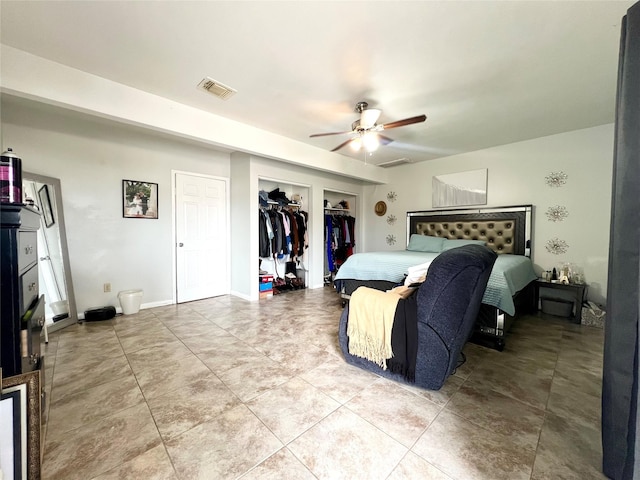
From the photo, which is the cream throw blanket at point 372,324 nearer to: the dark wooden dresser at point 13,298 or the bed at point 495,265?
the bed at point 495,265

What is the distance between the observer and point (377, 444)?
4.24 feet

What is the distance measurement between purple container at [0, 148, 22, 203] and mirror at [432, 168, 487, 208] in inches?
198

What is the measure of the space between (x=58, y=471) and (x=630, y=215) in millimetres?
2558

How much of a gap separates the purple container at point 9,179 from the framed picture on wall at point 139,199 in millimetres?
2313

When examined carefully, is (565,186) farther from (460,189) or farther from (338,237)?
(338,237)

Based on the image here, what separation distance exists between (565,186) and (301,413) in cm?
439

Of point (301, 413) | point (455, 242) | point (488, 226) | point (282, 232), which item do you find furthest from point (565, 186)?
point (301, 413)

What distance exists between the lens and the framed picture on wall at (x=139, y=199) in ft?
10.9

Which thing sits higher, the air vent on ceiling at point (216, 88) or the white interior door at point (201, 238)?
the air vent on ceiling at point (216, 88)

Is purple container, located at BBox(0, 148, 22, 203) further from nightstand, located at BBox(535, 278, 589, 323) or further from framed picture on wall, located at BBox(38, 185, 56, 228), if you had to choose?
nightstand, located at BBox(535, 278, 589, 323)

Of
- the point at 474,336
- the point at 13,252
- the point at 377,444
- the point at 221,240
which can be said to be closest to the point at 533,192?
the point at 474,336

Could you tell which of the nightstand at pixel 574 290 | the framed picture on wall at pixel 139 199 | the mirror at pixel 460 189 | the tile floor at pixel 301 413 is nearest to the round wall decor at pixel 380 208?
the mirror at pixel 460 189

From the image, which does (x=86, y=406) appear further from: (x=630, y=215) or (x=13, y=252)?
(x=630, y=215)

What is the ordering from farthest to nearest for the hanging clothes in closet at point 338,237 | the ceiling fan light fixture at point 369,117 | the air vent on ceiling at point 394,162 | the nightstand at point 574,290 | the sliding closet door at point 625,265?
the hanging clothes in closet at point 338,237
the air vent on ceiling at point 394,162
the nightstand at point 574,290
the ceiling fan light fixture at point 369,117
the sliding closet door at point 625,265
